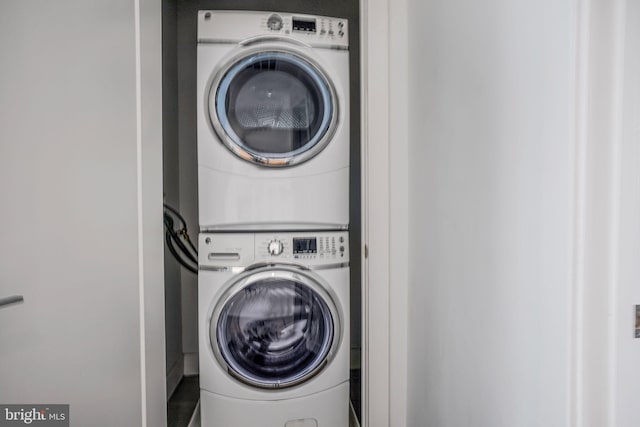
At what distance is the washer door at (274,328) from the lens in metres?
1.58

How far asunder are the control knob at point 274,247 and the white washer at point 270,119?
0.07 m

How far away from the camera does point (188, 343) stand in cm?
234

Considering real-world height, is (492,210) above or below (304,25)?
below

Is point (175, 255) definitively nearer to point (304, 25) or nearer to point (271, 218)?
point (271, 218)

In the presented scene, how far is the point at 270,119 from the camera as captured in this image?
63.6 inches

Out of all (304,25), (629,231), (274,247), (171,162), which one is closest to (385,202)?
(274,247)

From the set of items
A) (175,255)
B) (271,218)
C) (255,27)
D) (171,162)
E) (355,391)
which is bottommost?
(355,391)

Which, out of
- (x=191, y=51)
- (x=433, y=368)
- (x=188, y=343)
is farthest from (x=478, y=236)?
(x=191, y=51)

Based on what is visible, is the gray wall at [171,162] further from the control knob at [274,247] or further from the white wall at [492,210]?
the white wall at [492,210]

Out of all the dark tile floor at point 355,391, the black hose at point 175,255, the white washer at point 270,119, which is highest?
the white washer at point 270,119

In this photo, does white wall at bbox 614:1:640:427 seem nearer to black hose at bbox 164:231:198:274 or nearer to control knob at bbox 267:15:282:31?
control knob at bbox 267:15:282:31

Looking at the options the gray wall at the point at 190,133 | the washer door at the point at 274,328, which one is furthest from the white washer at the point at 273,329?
the gray wall at the point at 190,133

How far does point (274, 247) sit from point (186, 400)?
3.49 feet

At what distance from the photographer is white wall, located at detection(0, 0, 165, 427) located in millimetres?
806
